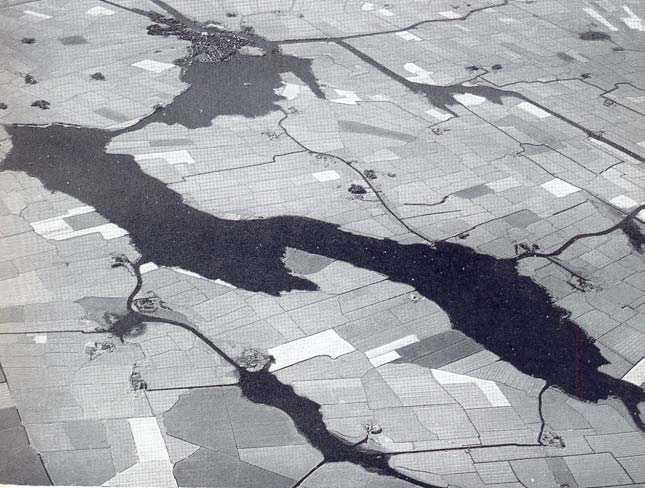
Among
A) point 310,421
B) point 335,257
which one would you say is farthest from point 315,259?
point 310,421

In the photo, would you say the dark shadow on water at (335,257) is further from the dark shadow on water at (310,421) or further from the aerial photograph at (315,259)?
the dark shadow on water at (310,421)

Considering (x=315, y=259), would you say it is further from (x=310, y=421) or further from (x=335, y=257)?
(x=310, y=421)

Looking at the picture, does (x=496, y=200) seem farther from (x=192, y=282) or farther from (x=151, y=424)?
(x=151, y=424)

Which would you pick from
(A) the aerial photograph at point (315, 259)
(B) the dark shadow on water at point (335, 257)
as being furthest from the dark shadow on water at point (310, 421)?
(B) the dark shadow on water at point (335, 257)

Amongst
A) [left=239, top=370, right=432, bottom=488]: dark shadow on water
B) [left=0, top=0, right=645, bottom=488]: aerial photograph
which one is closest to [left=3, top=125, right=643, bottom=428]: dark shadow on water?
[left=0, top=0, right=645, bottom=488]: aerial photograph

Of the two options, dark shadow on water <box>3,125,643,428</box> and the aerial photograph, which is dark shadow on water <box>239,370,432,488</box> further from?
dark shadow on water <box>3,125,643,428</box>
